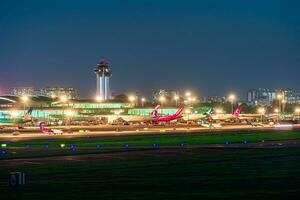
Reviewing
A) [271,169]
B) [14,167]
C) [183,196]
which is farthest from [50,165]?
[183,196]

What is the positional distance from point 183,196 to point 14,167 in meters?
22.3

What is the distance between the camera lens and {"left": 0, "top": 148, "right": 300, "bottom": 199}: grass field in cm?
4031

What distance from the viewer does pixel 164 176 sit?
1935 inches

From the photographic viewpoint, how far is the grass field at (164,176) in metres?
40.3

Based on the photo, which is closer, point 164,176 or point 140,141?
point 164,176

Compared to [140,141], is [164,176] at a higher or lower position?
lower

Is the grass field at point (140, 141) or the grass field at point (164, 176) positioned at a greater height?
the grass field at point (140, 141)

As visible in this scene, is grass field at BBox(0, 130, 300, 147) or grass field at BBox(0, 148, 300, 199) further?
grass field at BBox(0, 130, 300, 147)

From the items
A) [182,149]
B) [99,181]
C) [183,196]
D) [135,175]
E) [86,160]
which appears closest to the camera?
[183,196]

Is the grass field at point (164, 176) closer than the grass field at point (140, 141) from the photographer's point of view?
Yes

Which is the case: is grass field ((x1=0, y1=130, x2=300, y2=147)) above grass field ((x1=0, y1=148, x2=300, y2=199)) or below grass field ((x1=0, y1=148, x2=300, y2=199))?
above

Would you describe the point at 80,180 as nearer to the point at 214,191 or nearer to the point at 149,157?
the point at 214,191

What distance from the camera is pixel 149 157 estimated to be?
66.2 m

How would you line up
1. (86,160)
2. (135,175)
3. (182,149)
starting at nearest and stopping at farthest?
(135,175)
(86,160)
(182,149)
